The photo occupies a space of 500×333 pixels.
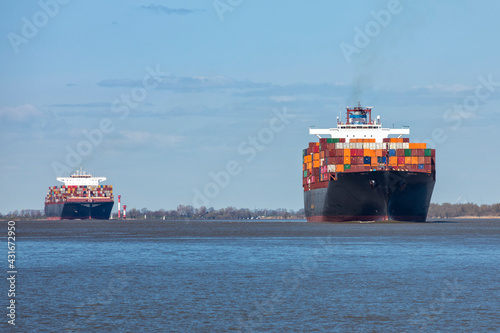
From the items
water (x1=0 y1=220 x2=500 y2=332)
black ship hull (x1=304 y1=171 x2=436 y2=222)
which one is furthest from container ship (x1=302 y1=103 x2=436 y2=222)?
water (x1=0 y1=220 x2=500 y2=332)

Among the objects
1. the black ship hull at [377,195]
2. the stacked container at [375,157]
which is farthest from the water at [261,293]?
the stacked container at [375,157]

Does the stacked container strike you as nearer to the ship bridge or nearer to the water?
the ship bridge

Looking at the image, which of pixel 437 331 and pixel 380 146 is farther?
pixel 380 146

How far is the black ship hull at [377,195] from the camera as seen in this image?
Result: 95438mm

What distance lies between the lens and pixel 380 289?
28.4 m

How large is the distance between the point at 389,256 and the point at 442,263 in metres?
5.33

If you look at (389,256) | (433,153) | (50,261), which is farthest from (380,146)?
(50,261)

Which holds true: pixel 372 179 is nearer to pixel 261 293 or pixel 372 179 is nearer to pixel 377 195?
pixel 377 195

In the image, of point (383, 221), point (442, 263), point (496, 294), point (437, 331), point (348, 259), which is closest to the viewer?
point (437, 331)

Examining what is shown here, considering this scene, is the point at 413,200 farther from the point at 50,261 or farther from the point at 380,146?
the point at 50,261

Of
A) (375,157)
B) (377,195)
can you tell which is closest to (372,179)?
(377,195)

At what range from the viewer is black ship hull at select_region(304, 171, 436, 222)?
95.4m

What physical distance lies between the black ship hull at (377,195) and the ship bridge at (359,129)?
1663 centimetres

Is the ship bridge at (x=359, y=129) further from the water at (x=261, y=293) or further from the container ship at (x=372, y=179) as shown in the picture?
the water at (x=261, y=293)
